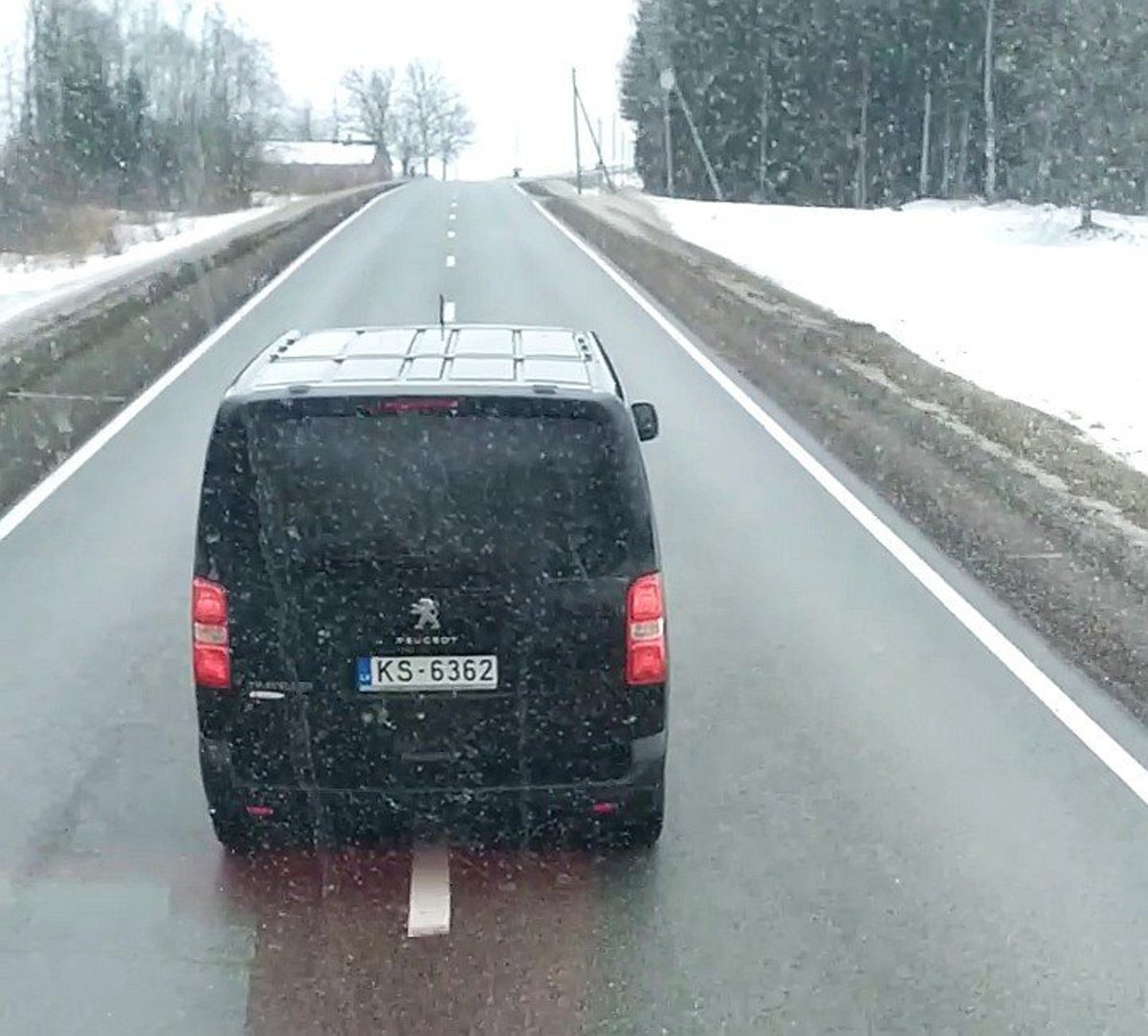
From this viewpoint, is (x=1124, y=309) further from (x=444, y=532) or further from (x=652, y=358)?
(x=444, y=532)

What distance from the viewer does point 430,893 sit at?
5.95 metres

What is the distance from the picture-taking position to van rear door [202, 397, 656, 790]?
17.8 feet

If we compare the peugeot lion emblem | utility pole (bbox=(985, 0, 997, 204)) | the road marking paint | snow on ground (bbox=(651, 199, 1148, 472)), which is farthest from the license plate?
utility pole (bbox=(985, 0, 997, 204))

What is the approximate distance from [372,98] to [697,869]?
195 metres

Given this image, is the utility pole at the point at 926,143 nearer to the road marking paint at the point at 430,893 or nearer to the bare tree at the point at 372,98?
the road marking paint at the point at 430,893

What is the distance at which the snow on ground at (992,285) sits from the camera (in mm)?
19203

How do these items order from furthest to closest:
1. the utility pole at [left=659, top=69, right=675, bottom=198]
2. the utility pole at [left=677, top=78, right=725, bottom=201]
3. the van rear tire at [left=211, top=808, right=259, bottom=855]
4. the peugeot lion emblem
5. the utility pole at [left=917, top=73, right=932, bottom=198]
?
the utility pole at [left=659, top=69, right=675, bottom=198]
the utility pole at [left=677, top=78, right=725, bottom=201]
the utility pole at [left=917, top=73, right=932, bottom=198]
the van rear tire at [left=211, top=808, right=259, bottom=855]
the peugeot lion emblem

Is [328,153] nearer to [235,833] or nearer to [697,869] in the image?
[235,833]

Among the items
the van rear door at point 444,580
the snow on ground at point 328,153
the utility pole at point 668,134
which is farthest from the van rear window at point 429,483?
the snow on ground at point 328,153

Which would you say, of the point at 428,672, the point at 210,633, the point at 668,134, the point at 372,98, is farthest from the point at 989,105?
the point at 372,98

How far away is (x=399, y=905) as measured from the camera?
5.85 meters

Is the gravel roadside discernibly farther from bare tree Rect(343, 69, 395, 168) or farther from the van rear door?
bare tree Rect(343, 69, 395, 168)

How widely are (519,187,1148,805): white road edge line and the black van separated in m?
2.40

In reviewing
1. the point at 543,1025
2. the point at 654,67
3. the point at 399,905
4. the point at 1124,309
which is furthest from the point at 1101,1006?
the point at 654,67
